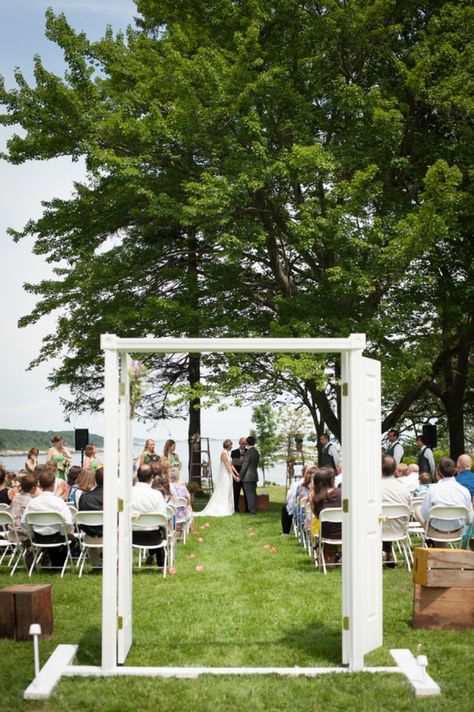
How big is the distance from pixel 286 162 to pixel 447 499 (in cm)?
1207

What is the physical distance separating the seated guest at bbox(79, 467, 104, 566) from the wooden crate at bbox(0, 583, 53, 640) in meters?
3.70

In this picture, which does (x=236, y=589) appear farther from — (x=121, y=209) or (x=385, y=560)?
(x=121, y=209)

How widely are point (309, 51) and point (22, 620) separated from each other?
1825cm

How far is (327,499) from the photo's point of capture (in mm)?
12523

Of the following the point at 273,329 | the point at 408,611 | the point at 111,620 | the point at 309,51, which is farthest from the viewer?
the point at 309,51

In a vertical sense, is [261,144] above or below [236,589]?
above

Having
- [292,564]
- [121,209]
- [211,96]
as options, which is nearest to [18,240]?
[121,209]

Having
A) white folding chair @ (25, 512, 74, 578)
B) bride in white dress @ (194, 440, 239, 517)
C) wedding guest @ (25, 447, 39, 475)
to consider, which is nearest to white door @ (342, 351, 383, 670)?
white folding chair @ (25, 512, 74, 578)

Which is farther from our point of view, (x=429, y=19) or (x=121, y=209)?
(x=121, y=209)

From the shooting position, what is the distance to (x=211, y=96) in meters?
22.3

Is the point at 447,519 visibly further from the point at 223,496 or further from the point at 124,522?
the point at 223,496

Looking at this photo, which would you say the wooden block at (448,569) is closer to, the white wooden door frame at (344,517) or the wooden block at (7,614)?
the white wooden door frame at (344,517)

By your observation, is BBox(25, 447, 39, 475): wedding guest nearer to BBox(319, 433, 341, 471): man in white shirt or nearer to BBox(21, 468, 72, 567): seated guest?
BBox(319, 433, 341, 471): man in white shirt

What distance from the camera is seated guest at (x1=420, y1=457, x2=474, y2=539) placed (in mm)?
11648
